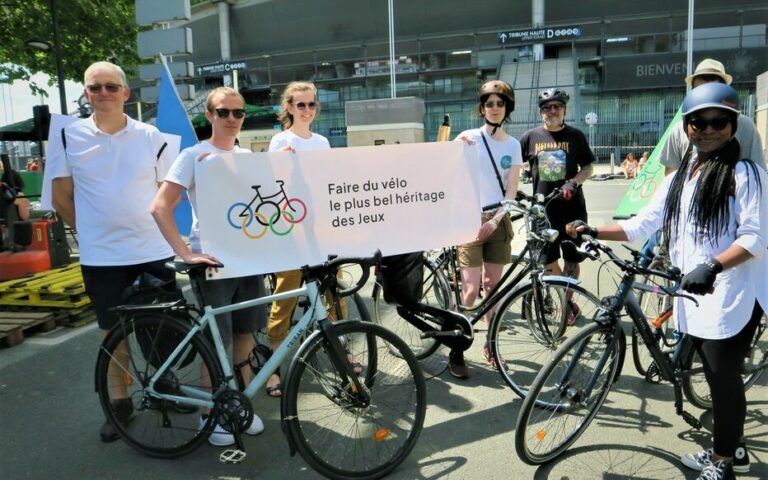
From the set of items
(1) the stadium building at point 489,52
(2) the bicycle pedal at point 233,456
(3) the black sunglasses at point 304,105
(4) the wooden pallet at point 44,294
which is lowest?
(2) the bicycle pedal at point 233,456

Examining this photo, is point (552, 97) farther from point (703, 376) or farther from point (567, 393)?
point (567, 393)

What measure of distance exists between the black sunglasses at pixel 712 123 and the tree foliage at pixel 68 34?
14709 millimetres

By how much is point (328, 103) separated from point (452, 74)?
994 cm

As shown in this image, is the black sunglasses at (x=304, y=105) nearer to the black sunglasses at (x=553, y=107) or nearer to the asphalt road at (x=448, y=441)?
the black sunglasses at (x=553, y=107)

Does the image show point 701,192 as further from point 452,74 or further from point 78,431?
point 452,74

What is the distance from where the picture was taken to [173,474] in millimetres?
3064

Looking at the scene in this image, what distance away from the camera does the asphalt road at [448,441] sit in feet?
9.97

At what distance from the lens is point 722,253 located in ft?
8.30

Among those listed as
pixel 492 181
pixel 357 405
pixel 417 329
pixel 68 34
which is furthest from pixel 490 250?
pixel 68 34

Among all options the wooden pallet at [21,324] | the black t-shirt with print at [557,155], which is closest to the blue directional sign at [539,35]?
the black t-shirt with print at [557,155]

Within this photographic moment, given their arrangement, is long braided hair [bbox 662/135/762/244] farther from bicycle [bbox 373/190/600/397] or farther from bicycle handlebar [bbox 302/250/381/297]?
bicycle handlebar [bbox 302/250/381/297]

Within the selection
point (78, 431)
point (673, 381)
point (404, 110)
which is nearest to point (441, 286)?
point (673, 381)

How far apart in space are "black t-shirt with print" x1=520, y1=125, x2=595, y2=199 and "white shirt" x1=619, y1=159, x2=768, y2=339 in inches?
85.5

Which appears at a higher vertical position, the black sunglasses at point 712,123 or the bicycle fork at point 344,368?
A: the black sunglasses at point 712,123
